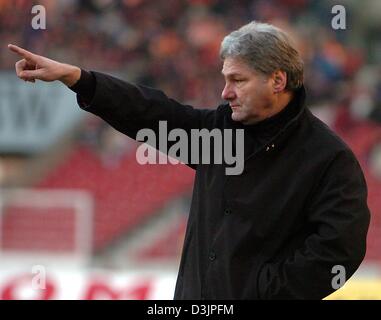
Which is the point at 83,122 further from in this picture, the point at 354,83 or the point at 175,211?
the point at 354,83

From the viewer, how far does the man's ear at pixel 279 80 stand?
8.14 feet

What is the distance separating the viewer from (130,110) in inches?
102

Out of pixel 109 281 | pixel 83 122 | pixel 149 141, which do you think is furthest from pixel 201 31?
pixel 149 141

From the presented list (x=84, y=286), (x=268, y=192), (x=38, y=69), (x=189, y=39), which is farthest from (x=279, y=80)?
(x=189, y=39)

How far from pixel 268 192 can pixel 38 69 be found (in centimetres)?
71

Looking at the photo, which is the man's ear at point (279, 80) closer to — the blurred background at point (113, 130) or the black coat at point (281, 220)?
the black coat at point (281, 220)

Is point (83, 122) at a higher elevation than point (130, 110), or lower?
higher

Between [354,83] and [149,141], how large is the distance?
5831 millimetres

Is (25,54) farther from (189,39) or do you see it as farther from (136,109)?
(189,39)

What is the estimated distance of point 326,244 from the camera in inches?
92.7

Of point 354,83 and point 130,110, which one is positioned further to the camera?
point 354,83

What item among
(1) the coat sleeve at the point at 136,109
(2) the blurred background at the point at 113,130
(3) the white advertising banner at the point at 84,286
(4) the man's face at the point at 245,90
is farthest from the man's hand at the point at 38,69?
(2) the blurred background at the point at 113,130

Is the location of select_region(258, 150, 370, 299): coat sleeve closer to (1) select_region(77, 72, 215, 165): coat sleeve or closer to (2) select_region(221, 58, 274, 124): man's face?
(2) select_region(221, 58, 274, 124): man's face
